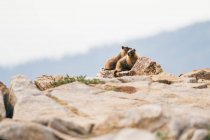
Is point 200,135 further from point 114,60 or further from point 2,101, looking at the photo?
point 114,60

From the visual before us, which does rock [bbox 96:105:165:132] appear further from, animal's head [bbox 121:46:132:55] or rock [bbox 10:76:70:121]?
animal's head [bbox 121:46:132:55]

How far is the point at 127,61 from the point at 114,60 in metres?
4.05

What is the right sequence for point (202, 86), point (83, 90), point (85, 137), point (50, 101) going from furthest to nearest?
point (202, 86) < point (83, 90) < point (50, 101) < point (85, 137)

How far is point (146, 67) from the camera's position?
3697cm

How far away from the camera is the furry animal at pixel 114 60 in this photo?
152 ft

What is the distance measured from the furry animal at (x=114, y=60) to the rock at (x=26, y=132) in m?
35.0

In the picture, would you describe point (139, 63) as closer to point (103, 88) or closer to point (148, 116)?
point (103, 88)

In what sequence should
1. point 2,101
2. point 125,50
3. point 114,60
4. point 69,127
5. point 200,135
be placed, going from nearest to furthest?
point 200,135 < point 69,127 < point 2,101 < point 125,50 < point 114,60

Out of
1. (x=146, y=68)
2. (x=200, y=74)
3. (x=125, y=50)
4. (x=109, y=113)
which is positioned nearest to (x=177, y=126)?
(x=109, y=113)

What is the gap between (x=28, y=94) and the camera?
16547mm

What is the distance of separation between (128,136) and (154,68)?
2863cm

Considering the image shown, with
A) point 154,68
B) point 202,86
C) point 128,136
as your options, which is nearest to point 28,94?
point 128,136

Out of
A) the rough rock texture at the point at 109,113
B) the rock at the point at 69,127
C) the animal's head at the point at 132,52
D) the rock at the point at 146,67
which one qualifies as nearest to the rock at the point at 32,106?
the rough rock texture at the point at 109,113

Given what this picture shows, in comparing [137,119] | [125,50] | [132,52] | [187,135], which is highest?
[125,50]
